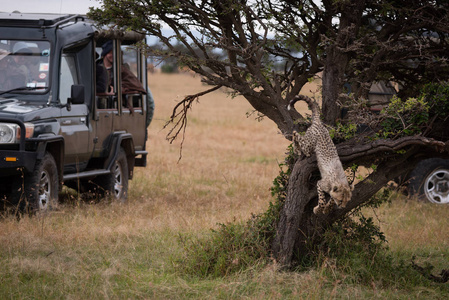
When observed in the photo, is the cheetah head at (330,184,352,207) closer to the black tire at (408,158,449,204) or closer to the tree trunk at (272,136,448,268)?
the tree trunk at (272,136,448,268)

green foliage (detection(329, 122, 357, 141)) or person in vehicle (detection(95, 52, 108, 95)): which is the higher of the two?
person in vehicle (detection(95, 52, 108, 95))

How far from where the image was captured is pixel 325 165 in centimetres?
536

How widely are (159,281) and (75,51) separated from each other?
4420 mm

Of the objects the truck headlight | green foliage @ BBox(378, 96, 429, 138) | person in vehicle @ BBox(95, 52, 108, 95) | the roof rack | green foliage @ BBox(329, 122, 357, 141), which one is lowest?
the truck headlight

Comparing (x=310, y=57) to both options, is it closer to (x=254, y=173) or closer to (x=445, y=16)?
(x=445, y=16)

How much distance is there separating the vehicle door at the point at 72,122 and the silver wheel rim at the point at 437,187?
5.05 meters

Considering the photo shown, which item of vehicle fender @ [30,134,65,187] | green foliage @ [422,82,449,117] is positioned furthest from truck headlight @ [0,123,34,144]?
green foliage @ [422,82,449,117]

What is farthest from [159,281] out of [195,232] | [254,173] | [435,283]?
[254,173]

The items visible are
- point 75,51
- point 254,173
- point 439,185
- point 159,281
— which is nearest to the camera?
point 159,281

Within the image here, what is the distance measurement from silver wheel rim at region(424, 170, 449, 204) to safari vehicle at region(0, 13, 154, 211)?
4575 mm

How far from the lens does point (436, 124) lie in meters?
5.83

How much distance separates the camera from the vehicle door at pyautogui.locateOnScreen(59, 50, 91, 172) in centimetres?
848

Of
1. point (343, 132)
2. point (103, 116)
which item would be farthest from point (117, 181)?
point (343, 132)

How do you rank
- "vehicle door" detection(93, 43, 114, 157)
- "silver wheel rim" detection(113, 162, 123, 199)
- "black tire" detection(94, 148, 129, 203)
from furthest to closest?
1. "silver wheel rim" detection(113, 162, 123, 199)
2. "black tire" detection(94, 148, 129, 203)
3. "vehicle door" detection(93, 43, 114, 157)
